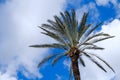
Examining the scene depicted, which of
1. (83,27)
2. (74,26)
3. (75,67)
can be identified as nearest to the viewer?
(75,67)

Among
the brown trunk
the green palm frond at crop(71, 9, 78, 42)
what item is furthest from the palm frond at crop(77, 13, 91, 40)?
the brown trunk

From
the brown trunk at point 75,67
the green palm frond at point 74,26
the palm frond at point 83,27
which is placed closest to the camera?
the brown trunk at point 75,67

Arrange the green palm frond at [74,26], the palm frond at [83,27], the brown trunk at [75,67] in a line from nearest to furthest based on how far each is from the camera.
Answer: the brown trunk at [75,67]
the green palm frond at [74,26]
the palm frond at [83,27]

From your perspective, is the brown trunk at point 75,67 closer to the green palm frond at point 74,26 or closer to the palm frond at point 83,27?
the green palm frond at point 74,26

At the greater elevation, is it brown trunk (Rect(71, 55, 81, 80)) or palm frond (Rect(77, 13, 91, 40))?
palm frond (Rect(77, 13, 91, 40))

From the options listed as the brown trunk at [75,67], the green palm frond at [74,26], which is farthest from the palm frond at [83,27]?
the brown trunk at [75,67]

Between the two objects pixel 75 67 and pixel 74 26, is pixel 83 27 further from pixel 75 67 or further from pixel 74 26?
pixel 75 67

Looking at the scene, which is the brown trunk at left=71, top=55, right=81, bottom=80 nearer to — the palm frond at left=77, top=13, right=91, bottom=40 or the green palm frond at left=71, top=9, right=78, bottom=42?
the green palm frond at left=71, top=9, right=78, bottom=42

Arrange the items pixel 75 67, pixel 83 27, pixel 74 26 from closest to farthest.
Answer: pixel 75 67 < pixel 74 26 < pixel 83 27

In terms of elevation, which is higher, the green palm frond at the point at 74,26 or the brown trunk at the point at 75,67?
the green palm frond at the point at 74,26

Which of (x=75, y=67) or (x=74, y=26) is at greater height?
(x=74, y=26)

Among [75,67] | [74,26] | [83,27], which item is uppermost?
[74,26]

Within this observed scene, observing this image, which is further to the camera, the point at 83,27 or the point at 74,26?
the point at 83,27

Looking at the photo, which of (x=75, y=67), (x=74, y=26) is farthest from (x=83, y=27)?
(x=75, y=67)
